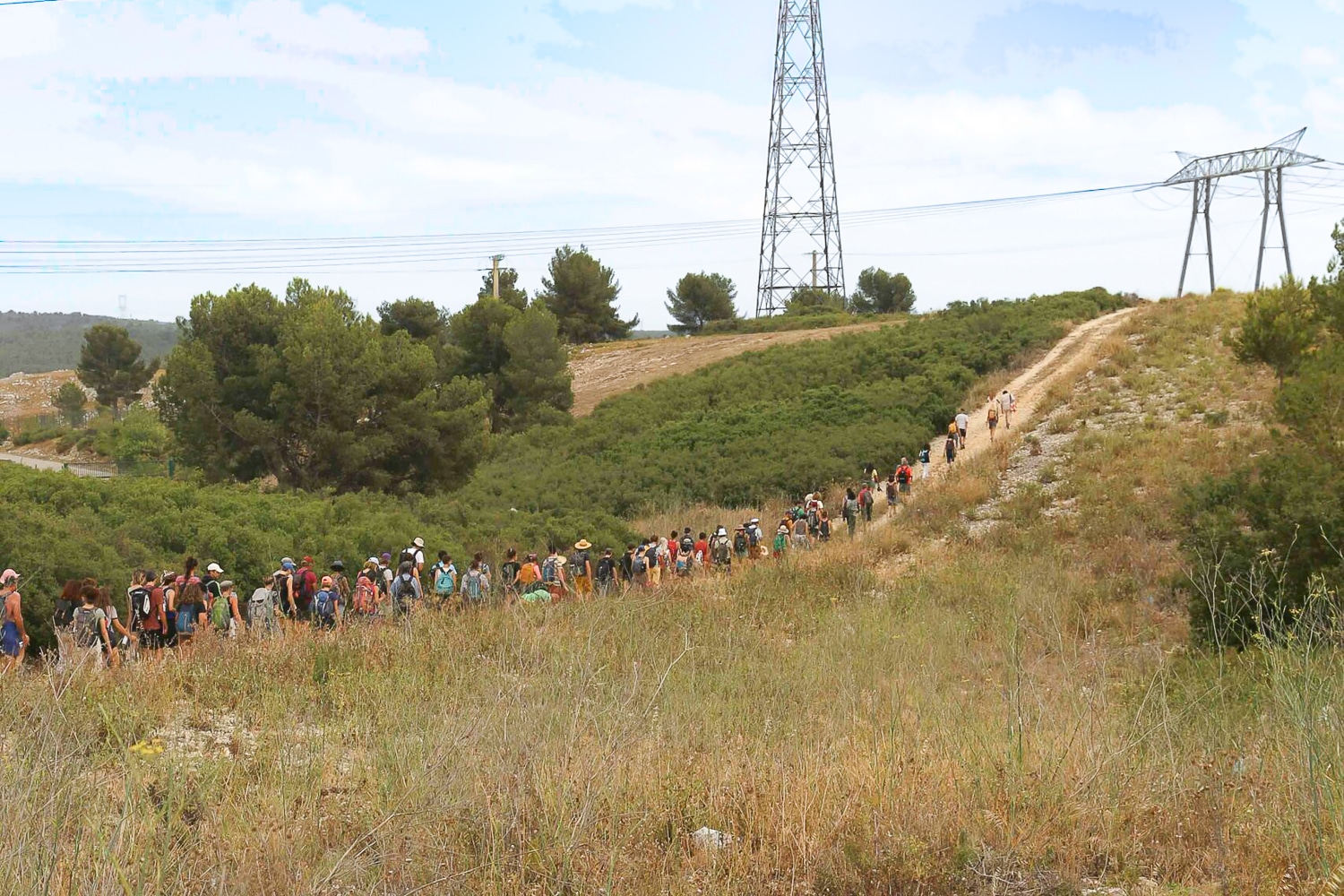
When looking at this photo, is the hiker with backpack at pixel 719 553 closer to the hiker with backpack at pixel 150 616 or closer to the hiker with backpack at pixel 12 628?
the hiker with backpack at pixel 150 616

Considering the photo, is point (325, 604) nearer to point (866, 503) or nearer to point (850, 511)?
point (850, 511)

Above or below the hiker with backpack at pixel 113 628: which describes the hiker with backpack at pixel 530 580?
below

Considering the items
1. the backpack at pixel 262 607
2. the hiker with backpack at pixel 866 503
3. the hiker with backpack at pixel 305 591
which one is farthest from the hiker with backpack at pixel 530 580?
the hiker with backpack at pixel 866 503

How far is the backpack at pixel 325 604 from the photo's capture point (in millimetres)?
11703

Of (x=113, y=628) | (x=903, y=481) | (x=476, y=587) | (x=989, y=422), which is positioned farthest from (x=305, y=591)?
(x=989, y=422)

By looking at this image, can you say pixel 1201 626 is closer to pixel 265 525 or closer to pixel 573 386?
pixel 265 525

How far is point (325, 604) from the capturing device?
1177 cm

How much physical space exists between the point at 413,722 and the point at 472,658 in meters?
2.32

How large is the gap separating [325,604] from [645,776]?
6972mm

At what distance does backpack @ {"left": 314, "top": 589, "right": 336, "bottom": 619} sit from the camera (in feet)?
38.4

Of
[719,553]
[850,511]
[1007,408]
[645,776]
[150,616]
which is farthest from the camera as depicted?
[1007,408]

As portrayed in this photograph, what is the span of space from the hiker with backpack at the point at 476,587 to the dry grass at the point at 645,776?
2.78 metres

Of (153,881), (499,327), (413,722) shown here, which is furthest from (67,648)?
(499,327)

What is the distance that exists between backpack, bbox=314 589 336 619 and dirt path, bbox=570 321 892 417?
3915cm
